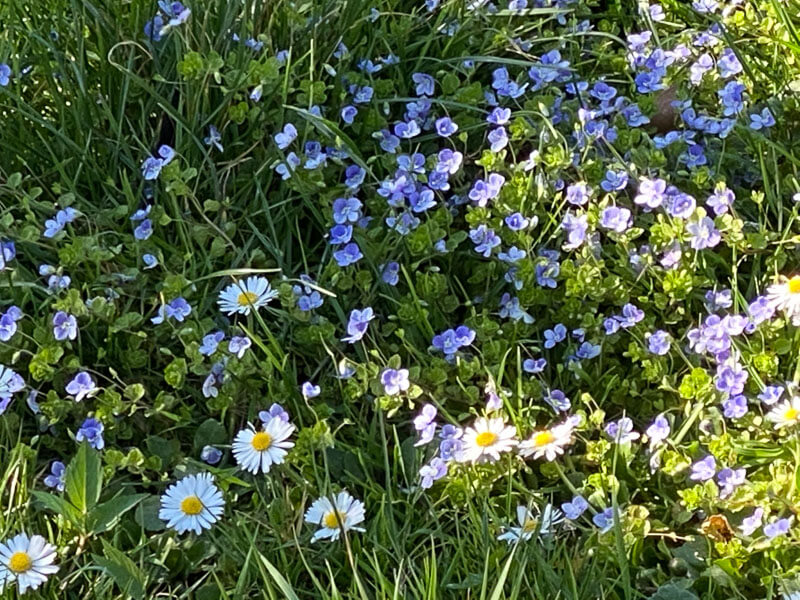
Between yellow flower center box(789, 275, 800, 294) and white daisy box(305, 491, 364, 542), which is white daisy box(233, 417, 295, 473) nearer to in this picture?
white daisy box(305, 491, 364, 542)

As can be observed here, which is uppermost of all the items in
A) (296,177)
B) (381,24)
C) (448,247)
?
(381,24)

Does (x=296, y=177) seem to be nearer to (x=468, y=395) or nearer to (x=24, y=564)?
(x=468, y=395)

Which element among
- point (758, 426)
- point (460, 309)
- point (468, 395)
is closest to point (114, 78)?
point (460, 309)

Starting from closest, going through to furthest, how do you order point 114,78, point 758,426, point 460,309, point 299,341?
1. point 758,426
2. point 299,341
3. point 460,309
4. point 114,78

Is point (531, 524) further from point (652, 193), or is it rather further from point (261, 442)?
point (652, 193)

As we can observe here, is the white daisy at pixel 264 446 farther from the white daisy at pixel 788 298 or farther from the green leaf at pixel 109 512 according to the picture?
the white daisy at pixel 788 298

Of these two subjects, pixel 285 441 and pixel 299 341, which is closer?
pixel 285 441

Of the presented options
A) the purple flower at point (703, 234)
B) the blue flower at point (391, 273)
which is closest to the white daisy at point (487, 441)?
the blue flower at point (391, 273)
